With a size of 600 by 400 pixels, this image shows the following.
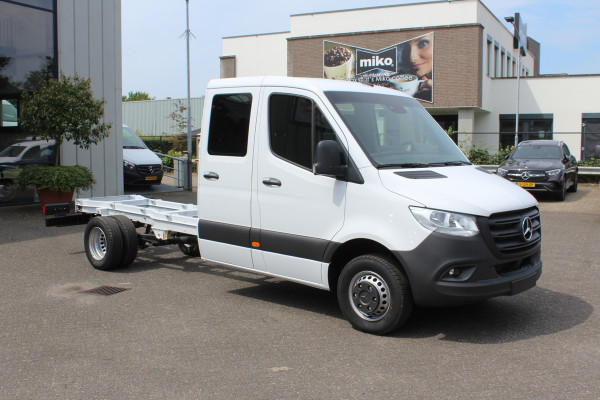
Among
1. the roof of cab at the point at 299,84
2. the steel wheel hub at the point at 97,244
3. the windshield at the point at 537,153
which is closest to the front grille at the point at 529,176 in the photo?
the windshield at the point at 537,153

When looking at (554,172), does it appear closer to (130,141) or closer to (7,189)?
(130,141)

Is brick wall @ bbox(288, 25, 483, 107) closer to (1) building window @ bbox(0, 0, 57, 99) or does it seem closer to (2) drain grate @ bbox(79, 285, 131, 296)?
(1) building window @ bbox(0, 0, 57, 99)

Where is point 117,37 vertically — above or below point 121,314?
above

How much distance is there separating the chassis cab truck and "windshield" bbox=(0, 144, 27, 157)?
908cm

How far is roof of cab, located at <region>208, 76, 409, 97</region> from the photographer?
595 cm

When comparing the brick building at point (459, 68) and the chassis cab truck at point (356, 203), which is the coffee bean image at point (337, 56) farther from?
the chassis cab truck at point (356, 203)

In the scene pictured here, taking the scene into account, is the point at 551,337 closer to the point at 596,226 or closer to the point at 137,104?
the point at 596,226

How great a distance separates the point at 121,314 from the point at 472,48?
1094 inches

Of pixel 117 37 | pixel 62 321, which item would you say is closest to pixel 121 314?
pixel 62 321

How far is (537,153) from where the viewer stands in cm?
1862

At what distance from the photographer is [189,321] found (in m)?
5.83

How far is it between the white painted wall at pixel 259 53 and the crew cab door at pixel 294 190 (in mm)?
32897

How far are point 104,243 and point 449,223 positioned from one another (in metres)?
4.92

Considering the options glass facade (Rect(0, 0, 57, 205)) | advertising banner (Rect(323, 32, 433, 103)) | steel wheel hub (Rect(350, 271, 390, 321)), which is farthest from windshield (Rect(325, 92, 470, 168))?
advertising banner (Rect(323, 32, 433, 103))
